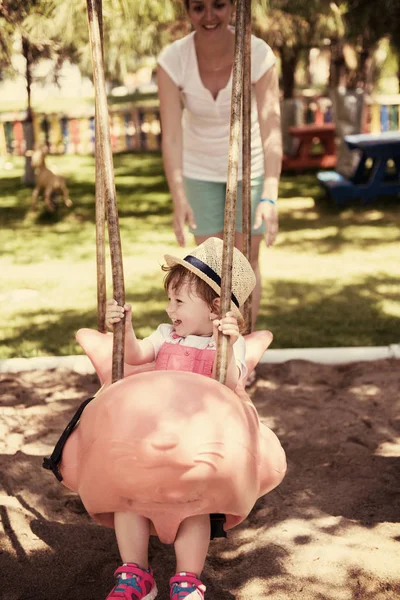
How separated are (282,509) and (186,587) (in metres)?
0.92

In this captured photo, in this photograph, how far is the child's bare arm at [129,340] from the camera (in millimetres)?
2375

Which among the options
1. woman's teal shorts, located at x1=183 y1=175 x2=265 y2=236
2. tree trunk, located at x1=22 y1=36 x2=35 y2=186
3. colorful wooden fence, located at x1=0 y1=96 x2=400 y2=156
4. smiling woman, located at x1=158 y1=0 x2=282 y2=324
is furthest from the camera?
colorful wooden fence, located at x1=0 y1=96 x2=400 y2=156

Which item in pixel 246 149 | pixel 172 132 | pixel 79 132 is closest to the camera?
pixel 246 149

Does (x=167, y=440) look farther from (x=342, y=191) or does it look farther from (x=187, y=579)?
(x=342, y=191)

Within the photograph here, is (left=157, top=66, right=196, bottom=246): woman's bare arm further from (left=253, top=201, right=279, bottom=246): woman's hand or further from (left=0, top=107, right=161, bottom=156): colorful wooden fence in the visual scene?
(left=0, top=107, right=161, bottom=156): colorful wooden fence

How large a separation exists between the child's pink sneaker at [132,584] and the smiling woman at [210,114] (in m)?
1.52

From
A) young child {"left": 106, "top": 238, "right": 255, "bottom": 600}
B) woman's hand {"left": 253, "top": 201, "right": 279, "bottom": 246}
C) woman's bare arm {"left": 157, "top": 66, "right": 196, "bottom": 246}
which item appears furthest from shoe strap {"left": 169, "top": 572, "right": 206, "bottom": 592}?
woman's bare arm {"left": 157, "top": 66, "right": 196, "bottom": 246}

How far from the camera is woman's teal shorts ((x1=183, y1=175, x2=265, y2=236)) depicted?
3.91 metres

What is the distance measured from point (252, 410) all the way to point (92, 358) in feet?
2.15

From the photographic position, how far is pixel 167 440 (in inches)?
79.8

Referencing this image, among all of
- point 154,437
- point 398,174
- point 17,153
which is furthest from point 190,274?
point 17,153

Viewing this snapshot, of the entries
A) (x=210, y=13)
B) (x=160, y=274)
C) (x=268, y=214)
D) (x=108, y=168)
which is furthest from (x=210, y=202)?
(x=160, y=274)

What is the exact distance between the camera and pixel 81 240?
847 cm

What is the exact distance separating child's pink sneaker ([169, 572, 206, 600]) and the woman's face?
2.16 meters
